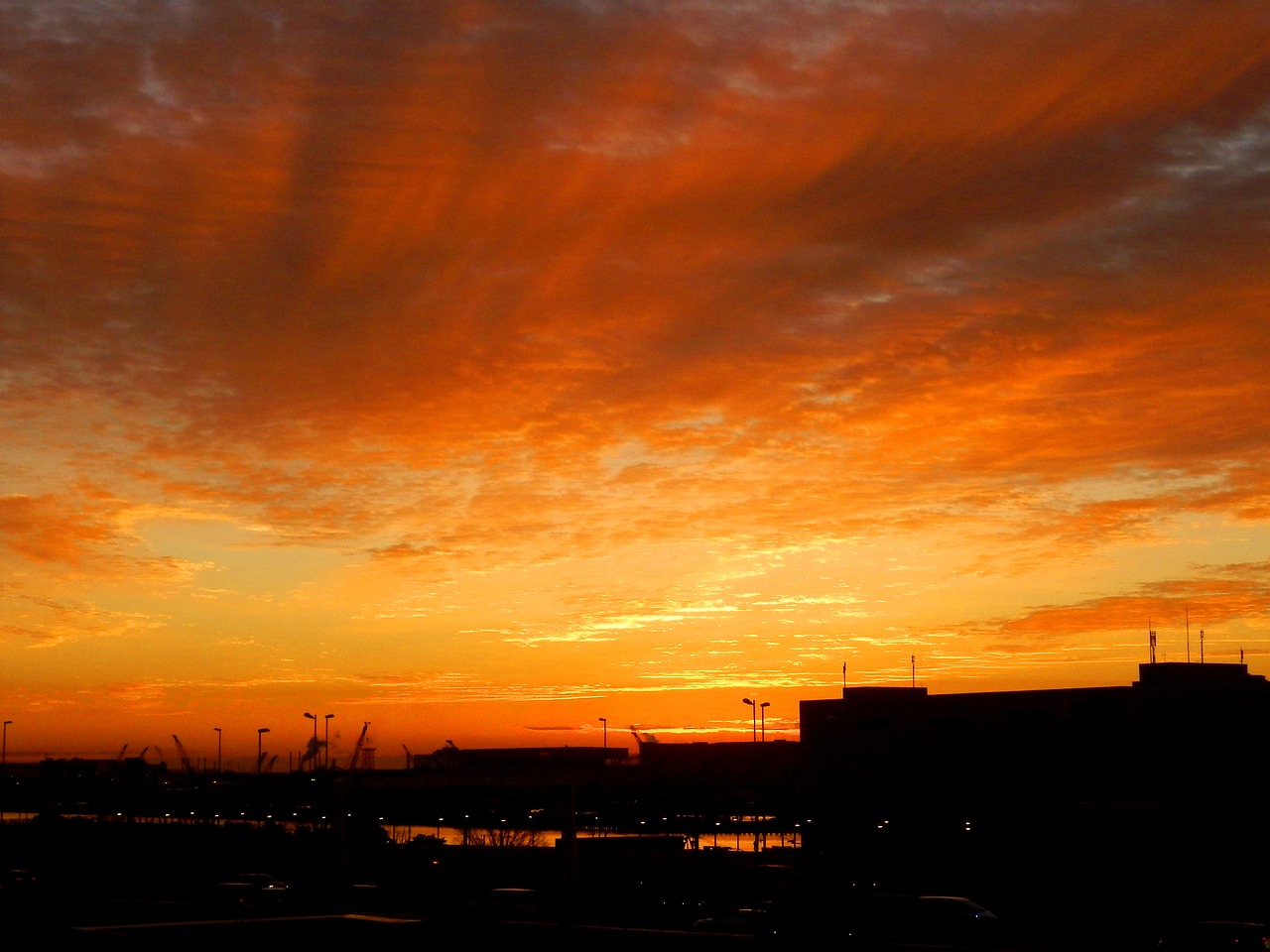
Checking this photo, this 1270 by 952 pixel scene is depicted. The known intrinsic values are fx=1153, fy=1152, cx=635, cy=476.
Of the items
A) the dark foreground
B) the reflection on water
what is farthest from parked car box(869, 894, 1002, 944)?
the reflection on water

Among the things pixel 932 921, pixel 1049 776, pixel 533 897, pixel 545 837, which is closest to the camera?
pixel 932 921

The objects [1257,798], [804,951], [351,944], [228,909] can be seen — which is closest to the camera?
[804,951]

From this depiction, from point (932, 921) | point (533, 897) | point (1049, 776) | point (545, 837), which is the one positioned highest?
point (1049, 776)

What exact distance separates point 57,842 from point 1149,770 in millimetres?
91242

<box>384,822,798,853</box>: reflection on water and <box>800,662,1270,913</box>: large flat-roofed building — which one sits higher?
<box>800,662,1270,913</box>: large flat-roofed building

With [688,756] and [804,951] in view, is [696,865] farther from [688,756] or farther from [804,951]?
[688,756]

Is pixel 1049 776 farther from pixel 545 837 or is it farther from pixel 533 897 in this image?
pixel 545 837

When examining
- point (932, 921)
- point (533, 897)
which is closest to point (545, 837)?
point (533, 897)

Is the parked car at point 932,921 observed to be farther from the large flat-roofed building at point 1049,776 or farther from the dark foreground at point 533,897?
the large flat-roofed building at point 1049,776

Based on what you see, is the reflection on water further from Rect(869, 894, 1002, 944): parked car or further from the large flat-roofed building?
Rect(869, 894, 1002, 944): parked car

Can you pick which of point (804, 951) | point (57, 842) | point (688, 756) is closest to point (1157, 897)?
point (804, 951)

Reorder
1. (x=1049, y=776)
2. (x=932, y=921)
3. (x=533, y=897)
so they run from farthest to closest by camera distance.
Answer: (x=1049, y=776), (x=533, y=897), (x=932, y=921)

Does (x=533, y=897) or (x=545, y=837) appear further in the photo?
(x=545, y=837)

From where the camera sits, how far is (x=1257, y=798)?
8306 centimetres
